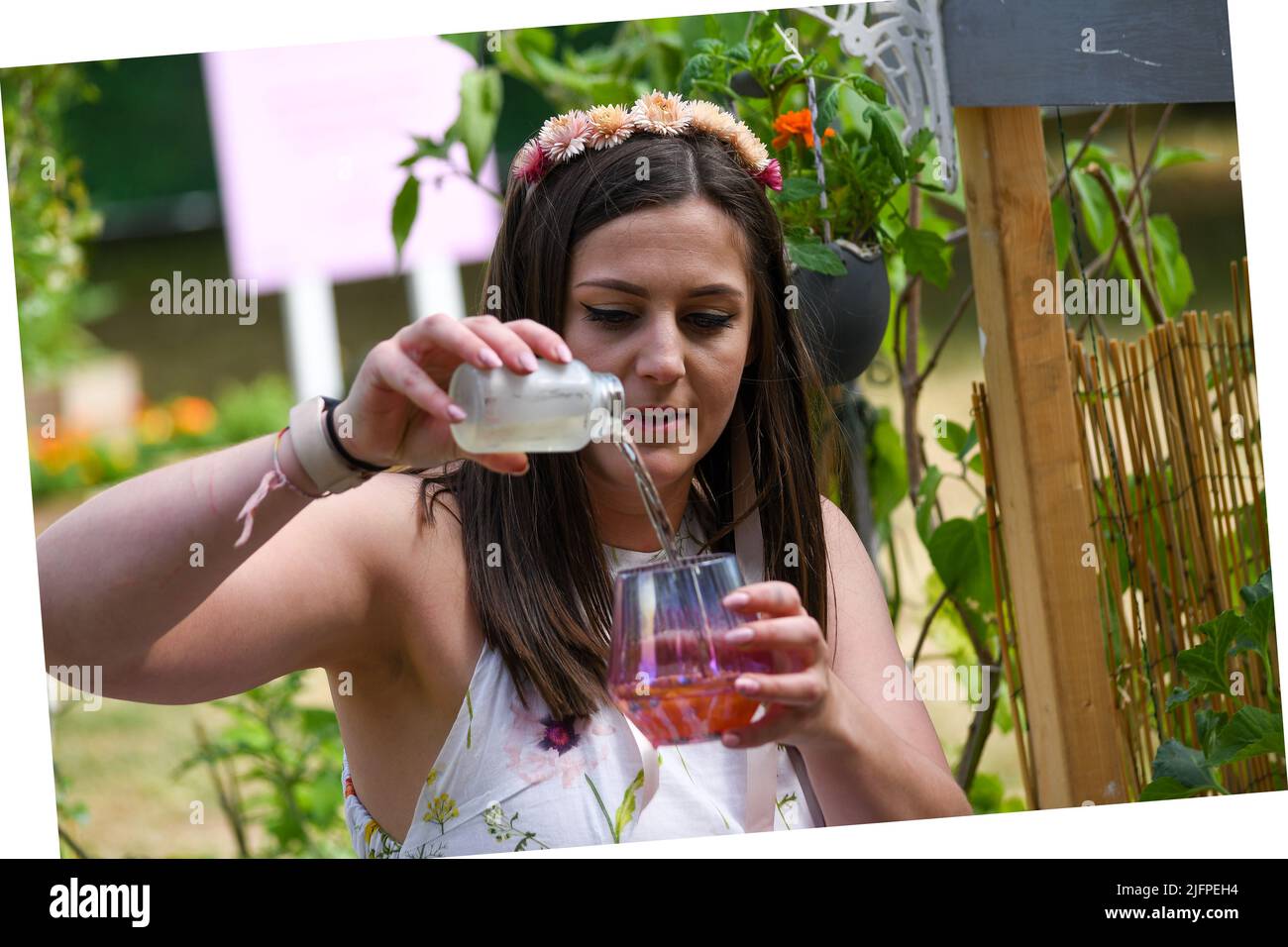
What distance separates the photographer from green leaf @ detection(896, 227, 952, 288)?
6.06ft

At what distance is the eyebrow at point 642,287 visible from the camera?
1363mm

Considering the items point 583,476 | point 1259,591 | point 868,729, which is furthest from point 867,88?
point 868,729

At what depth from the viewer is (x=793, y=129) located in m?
1.77

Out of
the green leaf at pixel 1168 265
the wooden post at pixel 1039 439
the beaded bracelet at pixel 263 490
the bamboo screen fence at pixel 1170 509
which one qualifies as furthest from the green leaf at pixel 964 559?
the beaded bracelet at pixel 263 490

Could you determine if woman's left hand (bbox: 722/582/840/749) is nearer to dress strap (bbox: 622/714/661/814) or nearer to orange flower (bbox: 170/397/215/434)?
dress strap (bbox: 622/714/661/814)

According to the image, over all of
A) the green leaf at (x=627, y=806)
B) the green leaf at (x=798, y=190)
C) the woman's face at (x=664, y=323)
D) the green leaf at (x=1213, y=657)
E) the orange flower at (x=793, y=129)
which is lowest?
the green leaf at (x=627, y=806)

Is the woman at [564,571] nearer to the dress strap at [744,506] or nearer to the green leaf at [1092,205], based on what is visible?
the dress strap at [744,506]

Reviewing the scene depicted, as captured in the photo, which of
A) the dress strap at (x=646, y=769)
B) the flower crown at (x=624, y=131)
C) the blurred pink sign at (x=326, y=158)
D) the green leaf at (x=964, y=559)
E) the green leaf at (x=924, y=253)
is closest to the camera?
the dress strap at (x=646, y=769)

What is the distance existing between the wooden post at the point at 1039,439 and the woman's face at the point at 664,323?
427mm

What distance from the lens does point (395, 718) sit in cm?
138

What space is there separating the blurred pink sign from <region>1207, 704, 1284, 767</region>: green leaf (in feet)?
9.19
